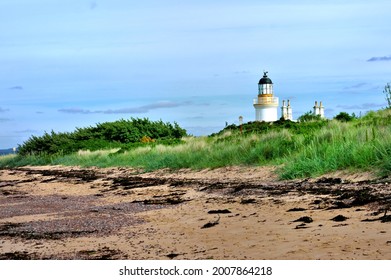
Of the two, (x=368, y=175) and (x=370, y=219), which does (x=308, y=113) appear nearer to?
(x=368, y=175)

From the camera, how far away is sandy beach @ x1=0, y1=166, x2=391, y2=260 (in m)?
6.34

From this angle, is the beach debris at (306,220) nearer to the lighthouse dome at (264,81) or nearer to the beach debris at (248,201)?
the beach debris at (248,201)

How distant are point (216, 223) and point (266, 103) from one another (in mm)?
48665

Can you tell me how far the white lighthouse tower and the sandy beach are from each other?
139ft

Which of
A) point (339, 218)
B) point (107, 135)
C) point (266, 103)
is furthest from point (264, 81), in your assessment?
point (339, 218)

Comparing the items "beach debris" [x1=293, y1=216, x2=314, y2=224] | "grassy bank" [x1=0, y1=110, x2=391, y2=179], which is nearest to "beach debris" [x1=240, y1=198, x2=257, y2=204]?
"grassy bank" [x1=0, y1=110, x2=391, y2=179]

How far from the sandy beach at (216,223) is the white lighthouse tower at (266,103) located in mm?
42484

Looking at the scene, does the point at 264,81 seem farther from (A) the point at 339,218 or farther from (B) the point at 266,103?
(A) the point at 339,218

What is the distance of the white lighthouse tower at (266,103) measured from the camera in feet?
185

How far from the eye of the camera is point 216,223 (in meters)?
8.28

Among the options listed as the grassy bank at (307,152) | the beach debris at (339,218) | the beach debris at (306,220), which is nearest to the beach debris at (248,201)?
the grassy bank at (307,152)
